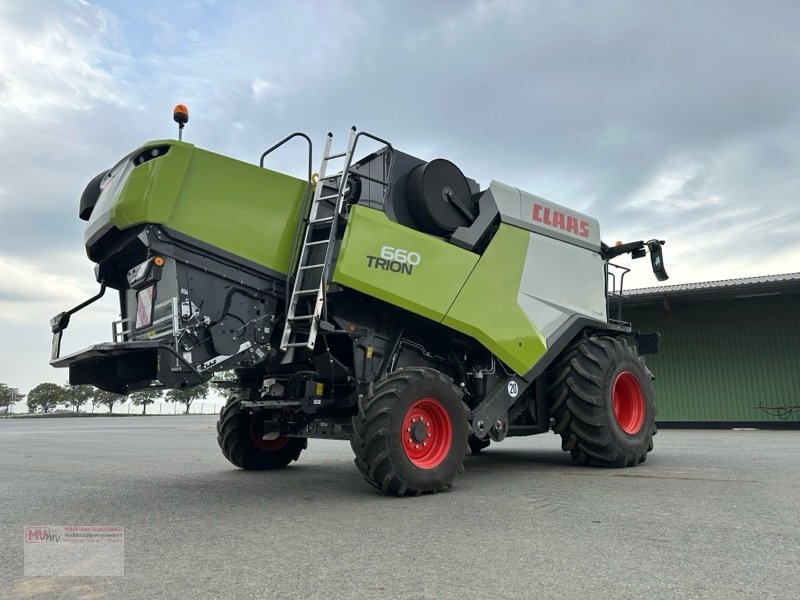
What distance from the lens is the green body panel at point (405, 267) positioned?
5207 mm

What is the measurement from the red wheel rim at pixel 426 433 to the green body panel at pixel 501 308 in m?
0.88

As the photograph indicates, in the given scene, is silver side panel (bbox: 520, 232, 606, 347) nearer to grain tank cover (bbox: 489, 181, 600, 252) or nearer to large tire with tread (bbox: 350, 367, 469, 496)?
grain tank cover (bbox: 489, 181, 600, 252)

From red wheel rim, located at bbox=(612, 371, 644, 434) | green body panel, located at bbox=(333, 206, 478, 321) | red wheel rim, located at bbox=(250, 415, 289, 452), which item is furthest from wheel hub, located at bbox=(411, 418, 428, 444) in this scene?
red wheel rim, located at bbox=(612, 371, 644, 434)

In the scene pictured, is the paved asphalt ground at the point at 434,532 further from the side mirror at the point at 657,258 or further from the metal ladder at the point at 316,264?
the side mirror at the point at 657,258

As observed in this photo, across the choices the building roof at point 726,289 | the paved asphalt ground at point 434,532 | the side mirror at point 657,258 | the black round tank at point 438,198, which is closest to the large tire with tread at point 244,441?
the paved asphalt ground at point 434,532

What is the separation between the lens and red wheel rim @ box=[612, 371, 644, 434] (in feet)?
24.6

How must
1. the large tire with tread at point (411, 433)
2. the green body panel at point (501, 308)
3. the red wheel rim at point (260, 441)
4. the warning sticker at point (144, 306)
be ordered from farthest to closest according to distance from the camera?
the red wheel rim at point (260, 441), the green body panel at point (501, 308), the warning sticker at point (144, 306), the large tire with tread at point (411, 433)

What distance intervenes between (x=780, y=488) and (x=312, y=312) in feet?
15.1

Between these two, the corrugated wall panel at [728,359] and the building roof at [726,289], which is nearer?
the building roof at [726,289]

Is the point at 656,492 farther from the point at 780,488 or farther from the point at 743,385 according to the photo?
the point at 743,385

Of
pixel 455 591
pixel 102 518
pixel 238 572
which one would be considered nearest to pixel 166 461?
pixel 102 518

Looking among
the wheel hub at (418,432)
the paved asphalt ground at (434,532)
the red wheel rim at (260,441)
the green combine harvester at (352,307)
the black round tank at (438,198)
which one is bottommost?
the paved asphalt ground at (434,532)

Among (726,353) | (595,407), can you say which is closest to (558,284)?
(595,407)

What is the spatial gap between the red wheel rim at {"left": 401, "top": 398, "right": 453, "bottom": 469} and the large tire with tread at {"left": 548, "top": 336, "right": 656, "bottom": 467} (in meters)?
2.09
